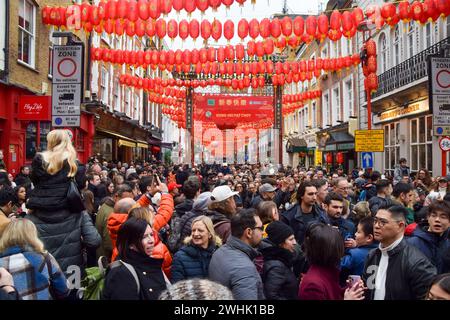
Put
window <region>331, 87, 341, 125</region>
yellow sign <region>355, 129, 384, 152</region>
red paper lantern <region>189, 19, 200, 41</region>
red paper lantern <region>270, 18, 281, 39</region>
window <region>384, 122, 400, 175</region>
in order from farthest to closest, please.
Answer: window <region>331, 87, 341, 125</region>, window <region>384, 122, 400, 175</region>, yellow sign <region>355, 129, 384, 152</region>, red paper lantern <region>189, 19, 200, 41</region>, red paper lantern <region>270, 18, 281, 39</region>

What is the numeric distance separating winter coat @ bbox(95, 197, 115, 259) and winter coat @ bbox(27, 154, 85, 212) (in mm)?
1291

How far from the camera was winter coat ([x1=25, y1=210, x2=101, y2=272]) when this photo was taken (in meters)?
4.01

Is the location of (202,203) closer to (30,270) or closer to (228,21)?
(30,270)

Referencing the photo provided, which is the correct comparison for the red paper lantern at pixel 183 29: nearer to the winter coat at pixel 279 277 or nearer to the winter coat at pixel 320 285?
the winter coat at pixel 279 277

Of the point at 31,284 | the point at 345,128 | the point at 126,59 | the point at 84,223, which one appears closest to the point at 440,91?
the point at 84,223

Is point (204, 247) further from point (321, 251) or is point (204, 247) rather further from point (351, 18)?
point (351, 18)

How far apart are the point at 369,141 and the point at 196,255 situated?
1168 centimetres

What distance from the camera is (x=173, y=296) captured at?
187 centimetres

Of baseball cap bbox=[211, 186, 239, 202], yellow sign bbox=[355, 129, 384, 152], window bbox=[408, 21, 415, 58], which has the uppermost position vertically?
window bbox=[408, 21, 415, 58]

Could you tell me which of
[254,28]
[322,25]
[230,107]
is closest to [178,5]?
[254,28]

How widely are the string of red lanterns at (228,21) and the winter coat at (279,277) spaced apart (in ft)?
25.9

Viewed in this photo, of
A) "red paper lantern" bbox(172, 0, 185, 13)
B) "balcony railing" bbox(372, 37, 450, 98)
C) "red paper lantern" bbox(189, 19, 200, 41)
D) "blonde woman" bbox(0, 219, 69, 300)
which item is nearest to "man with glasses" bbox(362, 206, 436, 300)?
"blonde woman" bbox(0, 219, 69, 300)

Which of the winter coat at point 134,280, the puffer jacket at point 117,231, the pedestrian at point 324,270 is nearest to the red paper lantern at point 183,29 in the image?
the puffer jacket at point 117,231

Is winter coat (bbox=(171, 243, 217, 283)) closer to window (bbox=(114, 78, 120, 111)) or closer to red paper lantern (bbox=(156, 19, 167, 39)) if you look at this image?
red paper lantern (bbox=(156, 19, 167, 39))
